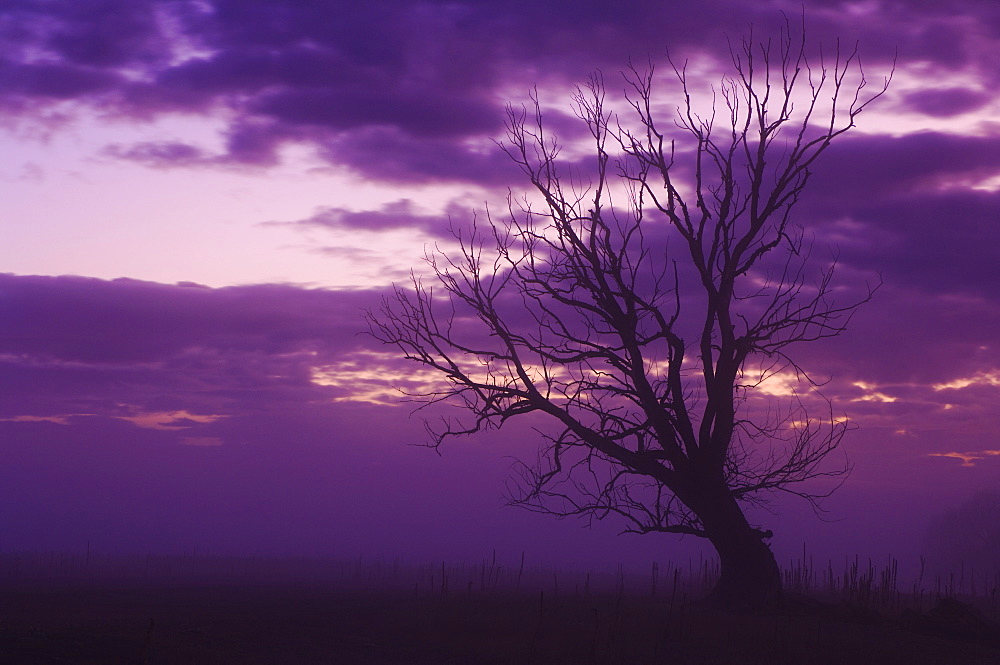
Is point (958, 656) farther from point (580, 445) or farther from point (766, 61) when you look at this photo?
point (766, 61)

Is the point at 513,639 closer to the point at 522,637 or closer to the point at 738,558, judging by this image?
the point at 522,637

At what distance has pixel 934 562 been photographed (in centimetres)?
10356

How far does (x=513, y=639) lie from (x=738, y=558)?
6.49 metres

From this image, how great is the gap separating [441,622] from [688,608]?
7.29 meters

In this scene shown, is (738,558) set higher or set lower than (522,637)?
higher

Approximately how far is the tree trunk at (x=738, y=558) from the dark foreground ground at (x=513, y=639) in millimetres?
838

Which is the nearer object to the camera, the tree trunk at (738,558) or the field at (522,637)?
the field at (522,637)

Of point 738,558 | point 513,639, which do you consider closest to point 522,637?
point 513,639

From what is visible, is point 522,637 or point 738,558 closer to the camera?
point 522,637

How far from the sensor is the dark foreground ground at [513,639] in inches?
691

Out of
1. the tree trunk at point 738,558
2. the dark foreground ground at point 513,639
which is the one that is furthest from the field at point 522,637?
the tree trunk at point 738,558

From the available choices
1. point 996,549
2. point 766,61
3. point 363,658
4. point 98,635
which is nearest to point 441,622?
point 363,658

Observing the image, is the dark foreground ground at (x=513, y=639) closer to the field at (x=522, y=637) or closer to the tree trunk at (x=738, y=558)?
the field at (x=522, y=637)

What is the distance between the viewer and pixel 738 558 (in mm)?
22609
